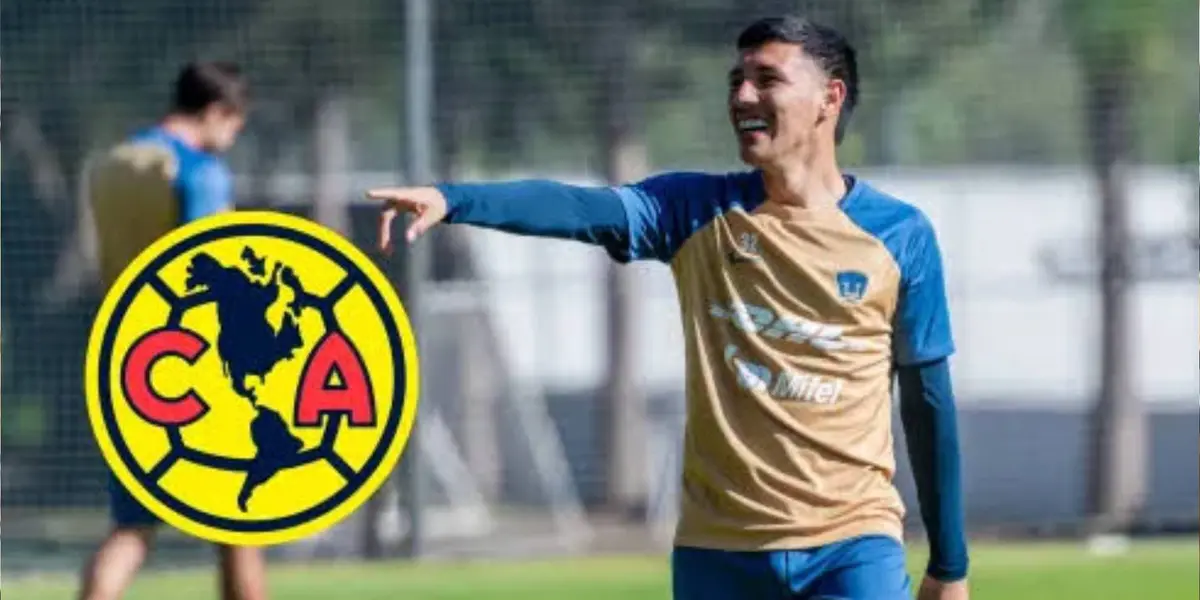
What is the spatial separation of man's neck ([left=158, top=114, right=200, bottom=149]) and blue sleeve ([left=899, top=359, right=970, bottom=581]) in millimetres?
3038

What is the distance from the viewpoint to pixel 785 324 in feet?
15.6

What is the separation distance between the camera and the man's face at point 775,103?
15.7 feet

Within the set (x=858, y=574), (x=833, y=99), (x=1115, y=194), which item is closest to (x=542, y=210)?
(x=833, y=99)

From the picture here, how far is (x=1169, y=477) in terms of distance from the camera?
12.3m

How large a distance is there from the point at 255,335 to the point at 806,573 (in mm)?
3454

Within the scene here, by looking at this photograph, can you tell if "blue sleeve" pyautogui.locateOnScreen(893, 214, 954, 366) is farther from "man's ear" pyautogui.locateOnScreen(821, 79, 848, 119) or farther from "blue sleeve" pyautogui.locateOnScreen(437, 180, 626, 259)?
"blue sleeve" pyautogui.locateOnScreen(437, 180, 626, 259)

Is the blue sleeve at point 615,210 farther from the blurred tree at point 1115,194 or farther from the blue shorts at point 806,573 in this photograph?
the blurred tree at point 1115,194

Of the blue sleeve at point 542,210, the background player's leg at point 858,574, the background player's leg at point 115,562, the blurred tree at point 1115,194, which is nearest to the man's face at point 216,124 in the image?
the background player's leg at point 115,562

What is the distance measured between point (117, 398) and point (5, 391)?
402 cm

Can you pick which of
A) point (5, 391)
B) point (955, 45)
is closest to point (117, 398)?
point (5, 391)

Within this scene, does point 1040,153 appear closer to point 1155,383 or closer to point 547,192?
point 1155,383

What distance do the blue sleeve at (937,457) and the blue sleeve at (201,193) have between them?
8.82 ft

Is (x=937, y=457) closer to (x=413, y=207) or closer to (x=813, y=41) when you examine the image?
(x=813, y=41)

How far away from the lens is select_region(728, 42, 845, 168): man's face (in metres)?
4.78
